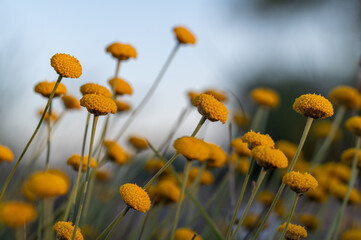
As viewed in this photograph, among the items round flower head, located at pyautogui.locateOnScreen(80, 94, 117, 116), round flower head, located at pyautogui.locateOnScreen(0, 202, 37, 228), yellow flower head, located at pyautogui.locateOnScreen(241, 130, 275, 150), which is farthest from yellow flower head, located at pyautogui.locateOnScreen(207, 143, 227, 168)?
round flower head, located at pyautogui.locateOnScreen(0, 202, 37, 228)

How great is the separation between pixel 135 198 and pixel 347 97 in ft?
2.96

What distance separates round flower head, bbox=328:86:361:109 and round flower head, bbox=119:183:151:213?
2.87 ft

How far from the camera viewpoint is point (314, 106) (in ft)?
2.06

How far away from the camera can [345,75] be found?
4160 mm

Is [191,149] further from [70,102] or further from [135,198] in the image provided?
[70,102]

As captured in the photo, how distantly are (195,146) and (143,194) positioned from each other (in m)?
0.10

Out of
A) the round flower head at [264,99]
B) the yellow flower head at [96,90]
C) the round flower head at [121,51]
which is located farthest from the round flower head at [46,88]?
the round flower head at [264,99]

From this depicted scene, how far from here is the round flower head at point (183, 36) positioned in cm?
107

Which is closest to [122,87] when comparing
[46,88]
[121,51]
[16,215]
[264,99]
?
[121,51]

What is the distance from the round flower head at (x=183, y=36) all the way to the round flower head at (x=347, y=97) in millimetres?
498

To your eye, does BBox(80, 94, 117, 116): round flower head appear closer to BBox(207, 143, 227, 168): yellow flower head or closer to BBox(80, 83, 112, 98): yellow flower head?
BBox(80, 83, 112, 98): yellow flower head

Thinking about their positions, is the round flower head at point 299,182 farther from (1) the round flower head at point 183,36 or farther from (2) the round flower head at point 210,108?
(1) the round flower head at point 183,36

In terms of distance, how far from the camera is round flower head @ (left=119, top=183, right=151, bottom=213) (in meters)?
0.54

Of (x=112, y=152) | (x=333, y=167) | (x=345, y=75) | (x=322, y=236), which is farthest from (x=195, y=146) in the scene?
(x=345, y=75)
